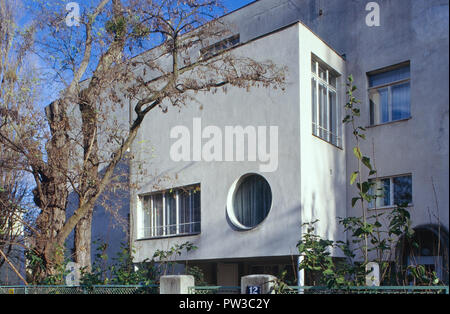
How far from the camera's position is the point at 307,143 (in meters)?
13.0

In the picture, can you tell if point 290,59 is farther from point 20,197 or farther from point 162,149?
point 20,197

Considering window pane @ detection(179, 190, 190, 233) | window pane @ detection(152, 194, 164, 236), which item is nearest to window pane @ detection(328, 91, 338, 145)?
window pane @ detection(179, 190, 190, 233)

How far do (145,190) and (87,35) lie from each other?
16.5 ft

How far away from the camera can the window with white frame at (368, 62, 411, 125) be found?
45.8 feet

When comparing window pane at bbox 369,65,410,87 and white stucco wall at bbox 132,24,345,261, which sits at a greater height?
window pane at bbox 369,65,410,87

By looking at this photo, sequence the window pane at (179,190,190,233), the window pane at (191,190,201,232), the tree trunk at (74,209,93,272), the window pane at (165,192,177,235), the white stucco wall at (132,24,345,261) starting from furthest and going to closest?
the window pane at (165,192,177,235) < the window pane at (179,190,190,233) < the window pane at (191,190,201,232) < the tree trunk at (74,209,93,272) < the white stucco wall at (132,24,345,261)

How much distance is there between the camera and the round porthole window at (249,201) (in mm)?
13633

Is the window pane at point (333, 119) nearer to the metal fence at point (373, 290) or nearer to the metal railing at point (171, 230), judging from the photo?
the metal railing at point (171, 230)

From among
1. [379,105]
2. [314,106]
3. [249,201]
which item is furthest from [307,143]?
[379,105]

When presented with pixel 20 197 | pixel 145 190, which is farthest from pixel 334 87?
pixel 20 197

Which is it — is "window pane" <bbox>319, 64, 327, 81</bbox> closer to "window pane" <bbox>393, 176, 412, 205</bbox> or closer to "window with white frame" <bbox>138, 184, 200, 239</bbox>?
"window pane" <bbox>393, 176, 412, 205</bbox>

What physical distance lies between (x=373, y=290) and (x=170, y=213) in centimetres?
964

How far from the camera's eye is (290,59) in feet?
43.8

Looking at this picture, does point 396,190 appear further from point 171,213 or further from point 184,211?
point 171,213
